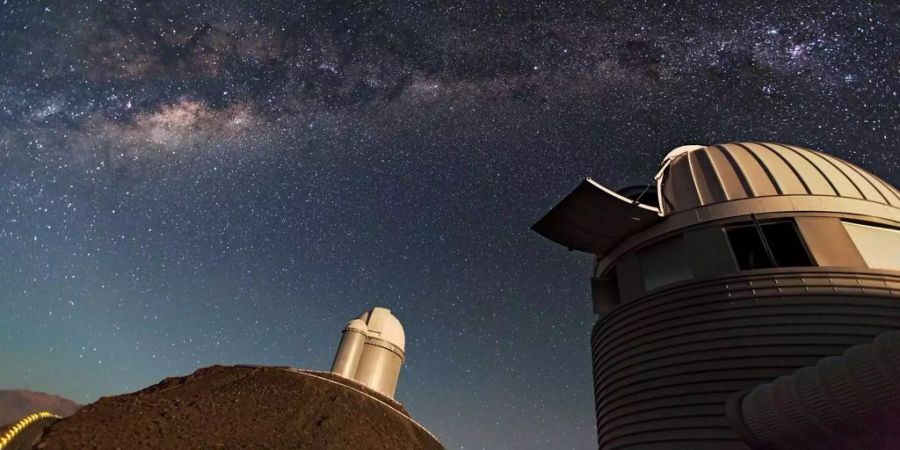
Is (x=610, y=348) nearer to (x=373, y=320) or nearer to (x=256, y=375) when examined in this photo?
(x=373, y=320)

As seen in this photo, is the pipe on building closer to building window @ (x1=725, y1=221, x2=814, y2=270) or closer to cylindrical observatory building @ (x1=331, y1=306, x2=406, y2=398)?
building window @ (x1=725, y1=221, x2=814, y2=270)

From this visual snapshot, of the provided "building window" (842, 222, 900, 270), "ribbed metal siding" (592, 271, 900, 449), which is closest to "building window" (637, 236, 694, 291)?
"ribbed metal siding" (592, 271, 900, 449)

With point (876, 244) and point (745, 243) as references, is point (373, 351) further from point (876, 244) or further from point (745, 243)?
point (876, 244)

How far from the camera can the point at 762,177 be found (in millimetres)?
12023

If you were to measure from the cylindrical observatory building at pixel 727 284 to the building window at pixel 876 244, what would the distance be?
1.2 inches

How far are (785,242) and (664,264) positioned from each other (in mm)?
2677

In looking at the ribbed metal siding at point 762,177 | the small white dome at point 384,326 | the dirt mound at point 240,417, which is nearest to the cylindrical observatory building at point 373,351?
the small white dome at point 384,326

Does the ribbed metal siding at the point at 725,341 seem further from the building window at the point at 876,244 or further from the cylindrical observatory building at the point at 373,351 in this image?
the cylindrical observatory building at the point at 373,351

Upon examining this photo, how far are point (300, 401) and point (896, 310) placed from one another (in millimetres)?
11999

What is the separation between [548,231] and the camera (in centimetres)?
1365

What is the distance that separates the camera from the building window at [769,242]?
10898 millimetres

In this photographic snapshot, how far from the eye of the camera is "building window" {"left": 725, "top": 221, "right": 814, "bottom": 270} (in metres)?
10.9

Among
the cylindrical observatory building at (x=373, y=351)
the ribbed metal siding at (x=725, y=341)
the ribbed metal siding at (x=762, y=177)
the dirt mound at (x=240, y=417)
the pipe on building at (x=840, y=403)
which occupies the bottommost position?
the dirt mound at (x=240, y=417)

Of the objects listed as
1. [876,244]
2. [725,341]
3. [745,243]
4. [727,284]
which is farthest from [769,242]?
[725,341]
